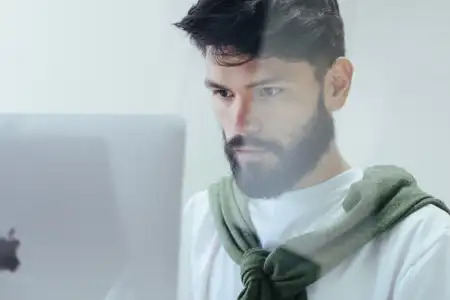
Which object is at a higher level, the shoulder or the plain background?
the plain background

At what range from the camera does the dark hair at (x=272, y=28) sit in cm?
51

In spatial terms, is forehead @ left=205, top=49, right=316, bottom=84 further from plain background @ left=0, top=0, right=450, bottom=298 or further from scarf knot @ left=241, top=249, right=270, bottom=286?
scarf knot @ left=241, top=249, right=270, bottom=286

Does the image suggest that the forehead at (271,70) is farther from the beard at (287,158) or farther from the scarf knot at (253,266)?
the scarf knot at (253,266)

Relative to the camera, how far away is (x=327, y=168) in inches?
21.0

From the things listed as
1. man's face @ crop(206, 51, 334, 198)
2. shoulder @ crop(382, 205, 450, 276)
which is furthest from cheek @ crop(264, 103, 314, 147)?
shoulder @ crop(382, 205, 450, 276)

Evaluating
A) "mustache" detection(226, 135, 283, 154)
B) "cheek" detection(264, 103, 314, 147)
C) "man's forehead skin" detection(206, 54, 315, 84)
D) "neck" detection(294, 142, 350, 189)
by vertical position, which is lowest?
"neck" detection(294, 142, 350, 189)

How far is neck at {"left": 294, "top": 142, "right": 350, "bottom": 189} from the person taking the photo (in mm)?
532

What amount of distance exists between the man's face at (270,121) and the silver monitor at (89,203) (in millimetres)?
55

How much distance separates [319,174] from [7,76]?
12.5 inches

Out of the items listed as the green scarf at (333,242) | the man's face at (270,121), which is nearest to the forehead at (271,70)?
the man's face at (270,121)

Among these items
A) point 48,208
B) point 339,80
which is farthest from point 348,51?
point 48,208

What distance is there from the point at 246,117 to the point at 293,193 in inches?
3.2

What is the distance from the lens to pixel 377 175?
0.52m

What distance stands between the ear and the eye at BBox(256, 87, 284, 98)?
0.04m
